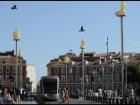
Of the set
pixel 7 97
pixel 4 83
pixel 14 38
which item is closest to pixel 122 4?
pixel 7 97

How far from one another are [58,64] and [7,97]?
12570 centimetres

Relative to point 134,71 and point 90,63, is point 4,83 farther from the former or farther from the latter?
point 134,71

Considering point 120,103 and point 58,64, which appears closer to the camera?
point 120,103

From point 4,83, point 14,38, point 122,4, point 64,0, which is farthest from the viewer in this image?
point 4,83

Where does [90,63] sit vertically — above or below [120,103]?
above

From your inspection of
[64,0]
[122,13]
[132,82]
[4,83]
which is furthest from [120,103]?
[4,83]

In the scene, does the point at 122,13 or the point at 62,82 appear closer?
the point at 122,13

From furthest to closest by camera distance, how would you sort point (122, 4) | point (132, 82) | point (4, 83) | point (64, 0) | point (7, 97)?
point (4, 83) < point (132, 82) < point (122, 4) < point (7, 97) < point (64, 0)

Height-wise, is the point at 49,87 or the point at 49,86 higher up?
the point at 49,86

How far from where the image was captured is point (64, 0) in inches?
1188

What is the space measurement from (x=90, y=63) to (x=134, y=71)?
29927 mm

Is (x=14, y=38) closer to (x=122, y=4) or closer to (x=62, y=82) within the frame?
(x=122, y=4)

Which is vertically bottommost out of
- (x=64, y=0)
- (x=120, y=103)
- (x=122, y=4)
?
(x=120, y=103)

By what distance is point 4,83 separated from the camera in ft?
549
